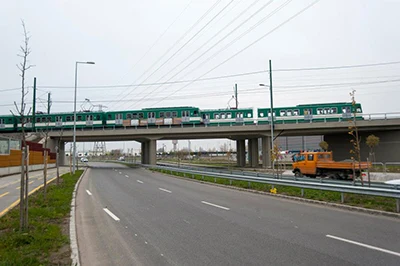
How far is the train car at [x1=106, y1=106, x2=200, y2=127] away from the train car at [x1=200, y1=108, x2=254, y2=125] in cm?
137

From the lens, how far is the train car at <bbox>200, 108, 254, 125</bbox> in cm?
4353

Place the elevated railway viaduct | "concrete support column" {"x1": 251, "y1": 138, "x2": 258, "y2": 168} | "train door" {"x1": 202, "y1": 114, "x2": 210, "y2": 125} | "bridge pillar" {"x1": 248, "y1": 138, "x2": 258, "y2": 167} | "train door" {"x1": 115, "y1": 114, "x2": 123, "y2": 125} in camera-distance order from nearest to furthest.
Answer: the elevated railway viaduct, "train door" {"x1": 202, "y1": 114, "x2": 210, "y2": 125}, "train door" {"x1": 115, "y1": 114, "x2": 123, "y2": 125}, "concrete support column" {"x1": 251, "y1": 138, "x2": 258, "y2": 168}, "bridge pillar" {"x1": 248, "y1": 138, "x2": 258, "y2": 167}

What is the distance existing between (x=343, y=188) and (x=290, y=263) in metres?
7.36

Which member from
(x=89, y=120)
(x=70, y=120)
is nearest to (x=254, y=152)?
(x=89, y=120)

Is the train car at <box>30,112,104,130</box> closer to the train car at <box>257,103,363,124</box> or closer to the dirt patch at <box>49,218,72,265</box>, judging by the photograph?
the train car at <box>257,103,363,124</box>

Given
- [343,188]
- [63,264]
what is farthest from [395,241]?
[63,264]

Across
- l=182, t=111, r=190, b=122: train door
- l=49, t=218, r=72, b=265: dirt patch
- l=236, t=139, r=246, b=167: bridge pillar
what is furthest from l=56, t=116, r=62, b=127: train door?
l=49, t=218, r=72, b=265: dirt patch

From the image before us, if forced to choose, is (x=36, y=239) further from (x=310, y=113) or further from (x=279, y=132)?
(x=310, y=113)

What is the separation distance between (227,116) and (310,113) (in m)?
11.8

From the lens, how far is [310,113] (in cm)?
4266

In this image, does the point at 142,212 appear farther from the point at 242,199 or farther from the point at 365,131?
the point at 365,131

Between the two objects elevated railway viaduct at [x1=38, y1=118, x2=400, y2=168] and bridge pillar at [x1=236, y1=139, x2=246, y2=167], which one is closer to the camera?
elevated railway viaduct at [x1=38, y1=118, x2=400, y2=168]

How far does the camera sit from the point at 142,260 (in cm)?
545

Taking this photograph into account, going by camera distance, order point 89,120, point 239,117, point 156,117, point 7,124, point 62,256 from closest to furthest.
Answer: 1. point 62,256
2. point 239,117
3. point 156,117
4. point 7,124
5. point 89,120
